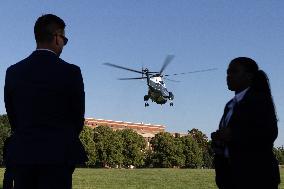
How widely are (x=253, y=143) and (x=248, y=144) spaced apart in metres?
0.04

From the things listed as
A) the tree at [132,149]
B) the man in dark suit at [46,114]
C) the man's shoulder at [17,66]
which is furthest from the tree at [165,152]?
the man in dark suit at [46,114]

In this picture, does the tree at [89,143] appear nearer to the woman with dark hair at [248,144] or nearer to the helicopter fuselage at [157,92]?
the helicopter fuselage at [157,92]

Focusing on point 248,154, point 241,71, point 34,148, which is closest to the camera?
point 34,148

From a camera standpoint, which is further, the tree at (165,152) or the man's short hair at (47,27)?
the tree at (165,152)

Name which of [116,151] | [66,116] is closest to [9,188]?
[66,116]

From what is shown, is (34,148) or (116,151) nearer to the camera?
(34,148)

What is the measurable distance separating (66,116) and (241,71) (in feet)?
5.77

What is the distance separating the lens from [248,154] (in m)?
4.59

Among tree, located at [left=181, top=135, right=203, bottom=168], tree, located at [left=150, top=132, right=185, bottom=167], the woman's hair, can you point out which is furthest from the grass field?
tree, located at [left=181, top=135, right=203, bottom=168]

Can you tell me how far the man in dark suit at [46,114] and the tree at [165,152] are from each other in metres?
134

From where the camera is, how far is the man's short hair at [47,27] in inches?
163

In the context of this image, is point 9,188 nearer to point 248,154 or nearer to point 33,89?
point 33,89

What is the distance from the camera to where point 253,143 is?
4.55 metres

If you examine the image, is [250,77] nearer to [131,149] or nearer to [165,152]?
[131,149]
